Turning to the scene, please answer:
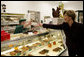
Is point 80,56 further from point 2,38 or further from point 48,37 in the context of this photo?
point 2,38

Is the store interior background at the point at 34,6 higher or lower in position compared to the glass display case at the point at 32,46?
higher

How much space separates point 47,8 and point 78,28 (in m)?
7.69

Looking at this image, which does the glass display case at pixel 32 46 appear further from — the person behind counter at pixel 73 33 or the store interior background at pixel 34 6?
the store interior background at pixel 34 6

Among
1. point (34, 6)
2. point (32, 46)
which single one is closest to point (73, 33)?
point (32, 46)

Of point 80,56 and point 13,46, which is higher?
point 13,46

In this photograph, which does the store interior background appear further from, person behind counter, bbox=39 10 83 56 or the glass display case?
person behind counter, bbox=39 10 83 56

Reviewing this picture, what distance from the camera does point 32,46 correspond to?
2.75 m

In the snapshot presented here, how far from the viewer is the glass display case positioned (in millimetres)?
2271

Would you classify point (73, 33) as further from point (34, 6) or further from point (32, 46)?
point (34, 6)

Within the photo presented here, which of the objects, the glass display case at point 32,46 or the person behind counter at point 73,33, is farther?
the glass display case at point 32,46

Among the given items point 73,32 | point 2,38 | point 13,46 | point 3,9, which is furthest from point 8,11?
point 73,32

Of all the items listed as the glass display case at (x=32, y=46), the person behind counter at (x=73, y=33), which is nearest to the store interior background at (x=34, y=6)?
the glass display case at (x=32, y=46)

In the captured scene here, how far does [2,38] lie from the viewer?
1.93m

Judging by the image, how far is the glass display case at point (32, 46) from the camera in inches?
89.4
